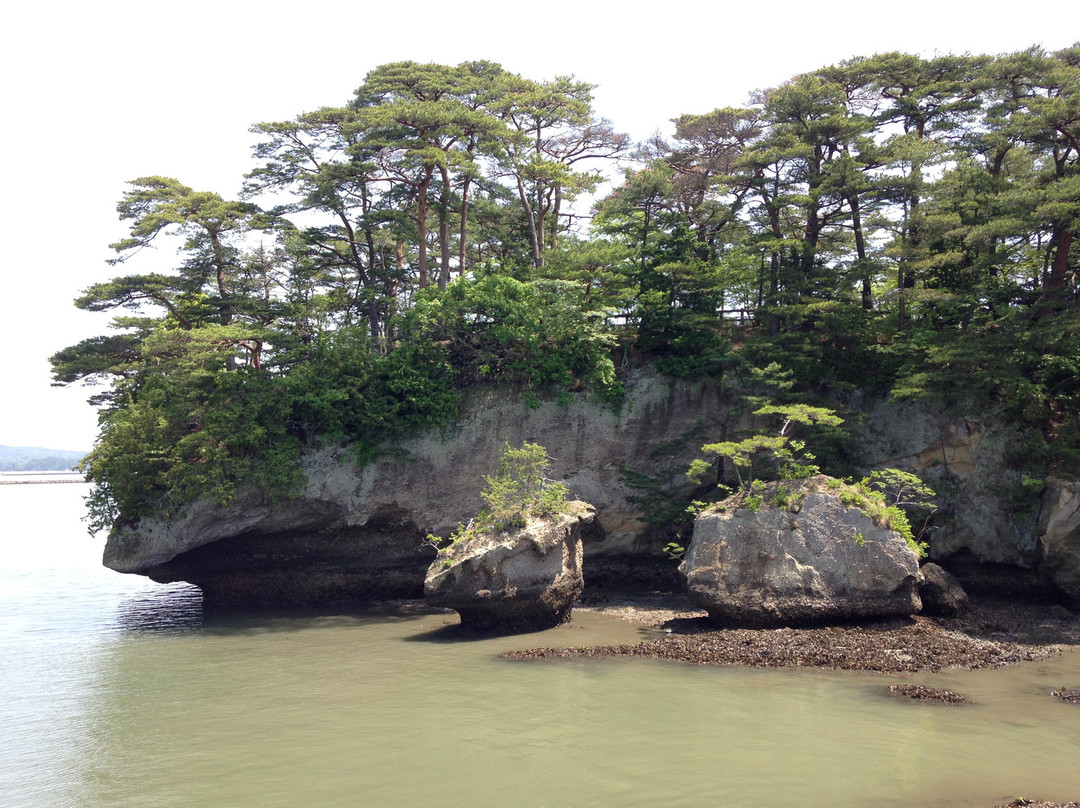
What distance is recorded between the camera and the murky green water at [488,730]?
8.23 meters

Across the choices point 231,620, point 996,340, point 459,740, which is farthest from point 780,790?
point 231,620

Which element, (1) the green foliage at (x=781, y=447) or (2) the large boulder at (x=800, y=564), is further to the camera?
(1) the green foliage at (x=781, y=447)

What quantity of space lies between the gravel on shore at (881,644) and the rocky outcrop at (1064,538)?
25.7 inches

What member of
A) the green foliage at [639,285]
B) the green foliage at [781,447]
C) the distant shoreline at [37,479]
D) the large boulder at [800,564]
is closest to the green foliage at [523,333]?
the green foliage at [639,285]

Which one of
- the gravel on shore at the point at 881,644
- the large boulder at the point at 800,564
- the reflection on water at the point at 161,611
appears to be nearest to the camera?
the gravel on shore at the point at 881,644

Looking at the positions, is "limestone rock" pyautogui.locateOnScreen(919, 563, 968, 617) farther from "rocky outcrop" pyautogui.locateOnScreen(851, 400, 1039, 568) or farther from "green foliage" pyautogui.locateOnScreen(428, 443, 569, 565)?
"green foliage" pyautogui.locateOnScreen(428, 443, 569, 565)

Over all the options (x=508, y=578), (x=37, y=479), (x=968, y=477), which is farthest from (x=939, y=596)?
(x=37, y=479)

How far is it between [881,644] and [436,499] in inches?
424

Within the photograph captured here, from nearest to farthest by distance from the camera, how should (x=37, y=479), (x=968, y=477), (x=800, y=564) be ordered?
(x=800, y=564), (x=968, y=477), (x=37, y=479)

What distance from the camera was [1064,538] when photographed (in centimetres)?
1513

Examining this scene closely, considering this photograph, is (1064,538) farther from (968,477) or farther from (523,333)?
(523,333)

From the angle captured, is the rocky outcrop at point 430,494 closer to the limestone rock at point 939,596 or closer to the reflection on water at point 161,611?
the reflection on water at point 161,611

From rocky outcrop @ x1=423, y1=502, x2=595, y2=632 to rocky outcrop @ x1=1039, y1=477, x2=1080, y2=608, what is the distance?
10.1 metres

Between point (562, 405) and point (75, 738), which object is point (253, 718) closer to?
point (75, 738)
